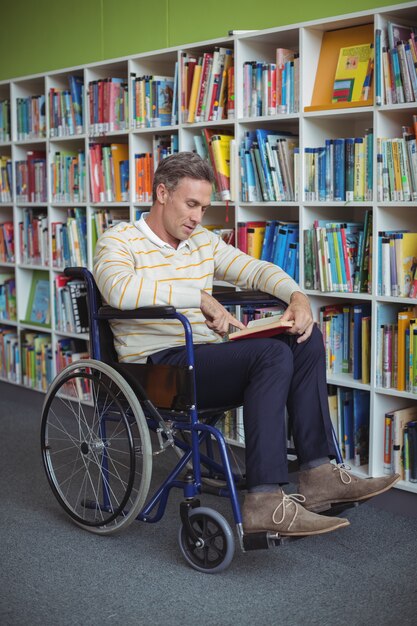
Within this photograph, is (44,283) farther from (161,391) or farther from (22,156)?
(161,391)

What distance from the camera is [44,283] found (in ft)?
15.8

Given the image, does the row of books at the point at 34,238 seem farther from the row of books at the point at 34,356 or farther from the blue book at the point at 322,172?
the blue book at the point at 322,172

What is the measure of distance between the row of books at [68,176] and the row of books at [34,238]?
19 cm

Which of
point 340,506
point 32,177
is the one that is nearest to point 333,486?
point 340,506

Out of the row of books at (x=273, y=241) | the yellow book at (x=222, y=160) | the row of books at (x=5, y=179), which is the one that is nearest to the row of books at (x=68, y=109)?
the row of books at (x=5, y=179)

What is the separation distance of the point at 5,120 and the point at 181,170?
2.67 meters

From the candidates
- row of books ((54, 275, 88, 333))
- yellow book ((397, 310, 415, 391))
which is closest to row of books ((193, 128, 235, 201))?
yellow book ((397, 310, 415, 391))

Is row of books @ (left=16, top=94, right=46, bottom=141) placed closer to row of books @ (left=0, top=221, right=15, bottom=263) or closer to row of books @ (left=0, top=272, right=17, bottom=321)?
row of books @ (left=0, top=221, right=15, bottom=263)

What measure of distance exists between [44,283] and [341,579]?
2.94m

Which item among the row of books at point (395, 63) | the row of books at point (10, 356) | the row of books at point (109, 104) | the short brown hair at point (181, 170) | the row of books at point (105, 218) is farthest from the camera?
the row of books at point (10, 356)

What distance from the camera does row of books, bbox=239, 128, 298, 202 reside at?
3.30 metres

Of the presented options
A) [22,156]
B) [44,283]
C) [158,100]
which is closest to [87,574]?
[158,100]

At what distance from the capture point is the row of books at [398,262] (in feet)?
9.53

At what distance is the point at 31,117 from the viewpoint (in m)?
4.74
